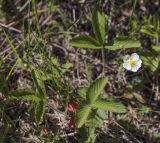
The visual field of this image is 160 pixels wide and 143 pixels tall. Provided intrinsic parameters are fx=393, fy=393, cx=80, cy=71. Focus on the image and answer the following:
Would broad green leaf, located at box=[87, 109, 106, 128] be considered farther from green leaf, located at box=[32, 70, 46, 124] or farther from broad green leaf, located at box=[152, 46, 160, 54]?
broad green leaf, located at box=[152, 46, 160, 54]

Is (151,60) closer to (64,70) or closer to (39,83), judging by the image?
(64,70)

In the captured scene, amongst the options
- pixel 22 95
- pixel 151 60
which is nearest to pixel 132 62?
pixel 151 60

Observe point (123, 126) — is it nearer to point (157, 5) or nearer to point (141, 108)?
point (141, 108)

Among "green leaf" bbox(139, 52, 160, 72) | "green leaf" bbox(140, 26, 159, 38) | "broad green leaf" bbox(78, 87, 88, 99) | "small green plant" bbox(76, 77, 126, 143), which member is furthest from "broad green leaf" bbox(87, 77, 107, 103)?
"green leaf" bbox(140, 26, 159, 38)

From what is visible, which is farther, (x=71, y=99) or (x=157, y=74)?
(x=157, y=74)

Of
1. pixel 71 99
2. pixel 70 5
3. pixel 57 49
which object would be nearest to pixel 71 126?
pixel 71 99

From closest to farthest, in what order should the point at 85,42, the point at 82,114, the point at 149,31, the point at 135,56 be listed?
1. the point at 82,114
2. the point at 85,42
3. the point at 135,56
4. the point at 149,31
